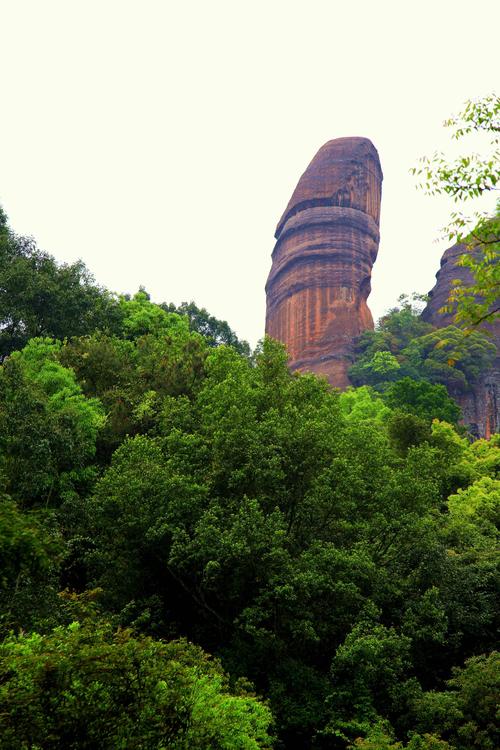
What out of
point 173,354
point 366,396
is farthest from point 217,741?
point 366,396

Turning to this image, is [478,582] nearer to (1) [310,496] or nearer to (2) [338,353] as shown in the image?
(1) [310,496]

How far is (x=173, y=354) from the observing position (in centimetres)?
2320

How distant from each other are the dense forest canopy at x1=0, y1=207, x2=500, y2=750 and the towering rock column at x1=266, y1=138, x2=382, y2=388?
38.3m

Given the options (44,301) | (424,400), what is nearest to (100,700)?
(44,301)

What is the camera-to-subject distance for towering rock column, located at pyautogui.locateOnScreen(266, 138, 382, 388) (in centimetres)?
5916

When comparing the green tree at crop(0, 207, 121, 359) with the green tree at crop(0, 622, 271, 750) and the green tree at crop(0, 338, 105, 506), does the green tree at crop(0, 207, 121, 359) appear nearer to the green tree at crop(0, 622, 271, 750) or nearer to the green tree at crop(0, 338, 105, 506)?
the green tree at crop(0, 338, 105, 506)

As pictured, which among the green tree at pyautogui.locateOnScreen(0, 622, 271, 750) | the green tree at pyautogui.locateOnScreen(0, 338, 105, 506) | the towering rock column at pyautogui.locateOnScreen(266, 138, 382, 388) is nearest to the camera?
the green tree at pyautogui.locateOnScreen(0, 622, 271, 750)

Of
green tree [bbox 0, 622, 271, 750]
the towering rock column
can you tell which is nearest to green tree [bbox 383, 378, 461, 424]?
the towering rock column

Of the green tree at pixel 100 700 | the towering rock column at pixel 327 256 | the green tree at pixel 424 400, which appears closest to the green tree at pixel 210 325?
the green tree at pixel 424 400

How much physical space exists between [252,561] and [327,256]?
5052 centimetres

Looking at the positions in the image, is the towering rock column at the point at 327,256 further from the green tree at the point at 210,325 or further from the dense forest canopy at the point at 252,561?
the dense forest canopy at the point at 252,561

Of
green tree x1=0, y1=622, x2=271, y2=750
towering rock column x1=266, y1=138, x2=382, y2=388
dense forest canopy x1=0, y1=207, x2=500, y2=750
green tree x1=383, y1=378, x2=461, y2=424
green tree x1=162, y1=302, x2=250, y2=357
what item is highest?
towering rock column x1=266, y1=138, x2=382, y2=388

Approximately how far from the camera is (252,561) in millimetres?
13234

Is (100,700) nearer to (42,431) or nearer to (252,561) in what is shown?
(252,561)
